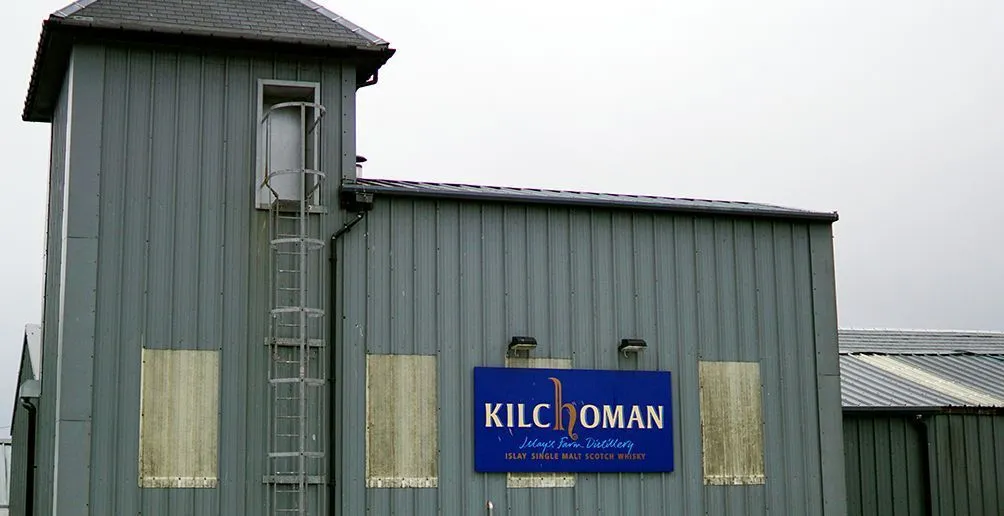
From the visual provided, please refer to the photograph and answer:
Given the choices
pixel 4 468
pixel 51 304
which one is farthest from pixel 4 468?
pixel 51 304

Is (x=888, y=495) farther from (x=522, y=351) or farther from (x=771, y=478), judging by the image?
(x=522, y=351)

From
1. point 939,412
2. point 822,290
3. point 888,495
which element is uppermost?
point 822,290

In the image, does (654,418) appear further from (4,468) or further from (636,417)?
(4,468)

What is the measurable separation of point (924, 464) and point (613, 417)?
840 cm

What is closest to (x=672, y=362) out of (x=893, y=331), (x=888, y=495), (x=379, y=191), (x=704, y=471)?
(x=704, y=471)

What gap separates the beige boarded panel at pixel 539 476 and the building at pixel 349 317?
0.14 ft

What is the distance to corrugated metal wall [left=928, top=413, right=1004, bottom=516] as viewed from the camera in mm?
25328

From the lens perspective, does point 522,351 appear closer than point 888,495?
Yes

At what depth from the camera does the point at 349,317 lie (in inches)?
745

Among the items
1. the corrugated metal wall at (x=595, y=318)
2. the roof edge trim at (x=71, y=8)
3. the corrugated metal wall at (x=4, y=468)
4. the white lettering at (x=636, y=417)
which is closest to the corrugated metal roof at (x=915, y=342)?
the corrugated metal wall at (x=595, y=318)

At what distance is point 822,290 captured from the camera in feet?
70.8

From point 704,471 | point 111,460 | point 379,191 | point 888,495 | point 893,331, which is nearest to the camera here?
point 111,460

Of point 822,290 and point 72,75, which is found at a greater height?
point 72,75

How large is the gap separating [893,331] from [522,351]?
17479 mm
